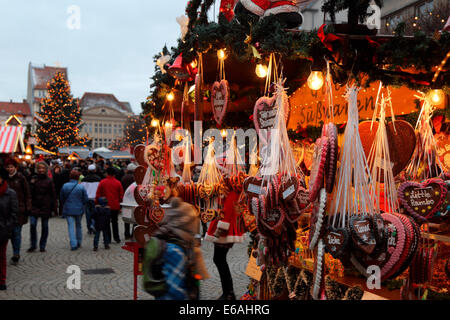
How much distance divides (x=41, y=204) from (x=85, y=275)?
2.64m

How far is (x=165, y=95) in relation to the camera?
584 centimetres

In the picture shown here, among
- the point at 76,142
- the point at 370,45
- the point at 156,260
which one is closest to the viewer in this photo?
the point at 156,260

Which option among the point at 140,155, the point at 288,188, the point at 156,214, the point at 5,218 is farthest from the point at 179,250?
the point at 5,218

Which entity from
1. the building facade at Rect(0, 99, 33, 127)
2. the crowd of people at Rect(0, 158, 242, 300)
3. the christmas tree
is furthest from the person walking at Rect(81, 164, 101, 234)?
the building facade at Rect(0, 99, 33, 127)

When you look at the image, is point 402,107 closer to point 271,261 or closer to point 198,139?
point 271,261

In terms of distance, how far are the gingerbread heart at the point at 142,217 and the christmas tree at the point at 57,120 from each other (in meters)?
35.1

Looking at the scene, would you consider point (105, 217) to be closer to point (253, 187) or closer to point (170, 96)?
point (170, 96)

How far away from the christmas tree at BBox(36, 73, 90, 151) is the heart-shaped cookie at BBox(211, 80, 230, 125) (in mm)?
37120

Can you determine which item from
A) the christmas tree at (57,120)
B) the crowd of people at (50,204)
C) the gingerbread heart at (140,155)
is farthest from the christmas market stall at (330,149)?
the christmas tree at (57,120)

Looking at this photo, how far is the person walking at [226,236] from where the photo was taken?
544 cm

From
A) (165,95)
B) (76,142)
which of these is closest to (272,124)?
(165,95)

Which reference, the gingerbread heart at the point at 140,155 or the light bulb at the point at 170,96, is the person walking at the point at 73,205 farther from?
the light bulb at the point at 170,96

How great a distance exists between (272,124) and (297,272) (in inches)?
74.7

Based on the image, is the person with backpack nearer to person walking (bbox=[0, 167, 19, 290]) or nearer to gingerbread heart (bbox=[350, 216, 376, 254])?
gingerbread heart (bbox=[350, 216, 376, 254])
